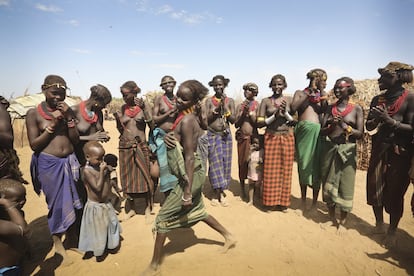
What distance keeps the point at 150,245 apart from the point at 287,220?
7.96 ft

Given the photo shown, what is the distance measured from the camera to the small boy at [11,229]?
2.16m

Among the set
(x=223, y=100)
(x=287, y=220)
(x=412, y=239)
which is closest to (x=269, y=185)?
(x=287, y=220)

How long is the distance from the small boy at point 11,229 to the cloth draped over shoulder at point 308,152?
4.20m

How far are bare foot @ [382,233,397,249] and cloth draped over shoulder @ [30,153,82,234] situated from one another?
175 inches

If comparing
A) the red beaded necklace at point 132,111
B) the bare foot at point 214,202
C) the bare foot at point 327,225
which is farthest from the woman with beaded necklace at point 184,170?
the bare foot at point 327,225

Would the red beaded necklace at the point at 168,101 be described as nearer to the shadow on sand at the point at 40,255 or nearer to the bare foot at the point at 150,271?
the bare foot at the point at 150,271

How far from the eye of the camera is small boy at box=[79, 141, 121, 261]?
3250 millimetres

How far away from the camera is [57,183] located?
10.8 feet

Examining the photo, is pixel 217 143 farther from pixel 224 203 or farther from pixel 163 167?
pixel 163 167

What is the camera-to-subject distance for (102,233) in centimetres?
335

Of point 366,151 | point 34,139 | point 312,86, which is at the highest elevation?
point 312,86

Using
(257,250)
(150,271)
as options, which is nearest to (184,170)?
(150,271)

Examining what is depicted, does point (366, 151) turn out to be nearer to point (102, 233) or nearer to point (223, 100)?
point (223, 100)

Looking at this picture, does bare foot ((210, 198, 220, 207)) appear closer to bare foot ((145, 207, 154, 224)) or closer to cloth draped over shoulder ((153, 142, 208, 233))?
bare foot ((145, 207, 154, 224))
